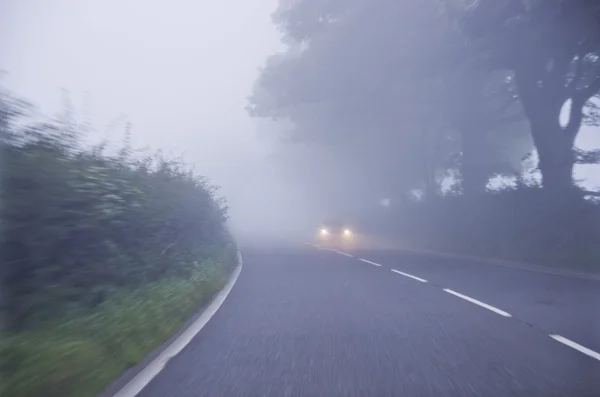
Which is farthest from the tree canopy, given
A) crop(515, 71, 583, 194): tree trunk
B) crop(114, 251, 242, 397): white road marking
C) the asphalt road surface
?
crop(114, 251, 242, 397): white road marking

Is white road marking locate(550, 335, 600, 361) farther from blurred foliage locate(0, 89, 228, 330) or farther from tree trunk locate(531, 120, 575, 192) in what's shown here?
tree trunk locate(531, 120, 575, 192)

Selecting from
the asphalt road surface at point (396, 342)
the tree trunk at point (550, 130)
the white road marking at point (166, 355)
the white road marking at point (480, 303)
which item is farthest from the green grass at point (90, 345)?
the tree trunk at point (550, 130)

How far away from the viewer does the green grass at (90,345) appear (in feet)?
18.2

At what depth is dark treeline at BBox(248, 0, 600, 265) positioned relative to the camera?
852 inches

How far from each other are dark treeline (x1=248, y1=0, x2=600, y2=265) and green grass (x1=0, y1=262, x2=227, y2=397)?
43.8 ft

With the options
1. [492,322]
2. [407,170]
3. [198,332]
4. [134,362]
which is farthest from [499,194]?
[134,362]

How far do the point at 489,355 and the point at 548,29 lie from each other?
14991 mm

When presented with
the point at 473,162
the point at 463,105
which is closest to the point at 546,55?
the point at 463,105

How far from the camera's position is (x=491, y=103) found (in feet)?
104

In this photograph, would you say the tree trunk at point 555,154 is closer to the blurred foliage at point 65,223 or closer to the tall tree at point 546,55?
the tall tree at point 546,55

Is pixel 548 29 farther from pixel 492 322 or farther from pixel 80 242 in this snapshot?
pixel 80 242

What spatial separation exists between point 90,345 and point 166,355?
138 cm

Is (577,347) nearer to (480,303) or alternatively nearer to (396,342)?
(396,342)

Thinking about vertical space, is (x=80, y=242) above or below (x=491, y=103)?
below
